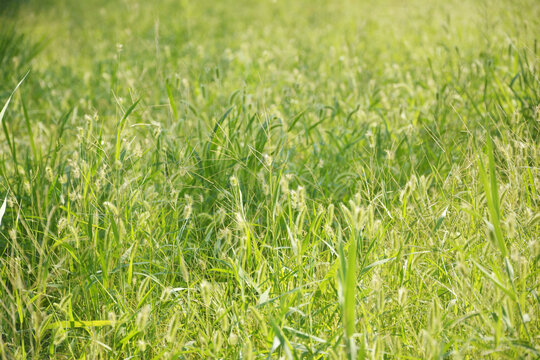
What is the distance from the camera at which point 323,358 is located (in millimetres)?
1414

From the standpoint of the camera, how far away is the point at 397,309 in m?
1.52

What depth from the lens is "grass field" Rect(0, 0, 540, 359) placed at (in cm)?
139

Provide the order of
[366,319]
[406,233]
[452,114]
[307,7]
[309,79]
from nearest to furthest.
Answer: [366,319], [406,233], [452,114], [309,79], [307,7]

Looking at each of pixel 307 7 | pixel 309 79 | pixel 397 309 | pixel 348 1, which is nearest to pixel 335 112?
pixel 309 79

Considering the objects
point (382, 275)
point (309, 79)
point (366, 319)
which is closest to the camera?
point (366, 319)

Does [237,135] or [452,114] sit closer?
[237,135]

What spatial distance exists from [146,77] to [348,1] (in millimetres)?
6438

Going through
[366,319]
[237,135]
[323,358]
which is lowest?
[323,358]

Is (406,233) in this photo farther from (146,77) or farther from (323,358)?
(146,77)

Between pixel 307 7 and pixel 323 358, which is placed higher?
pixel 307 7

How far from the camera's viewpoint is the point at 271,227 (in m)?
2.09

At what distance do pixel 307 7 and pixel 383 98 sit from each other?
641cm

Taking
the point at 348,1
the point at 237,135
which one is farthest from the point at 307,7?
the point at 237,135

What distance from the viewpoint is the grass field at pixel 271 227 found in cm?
139
